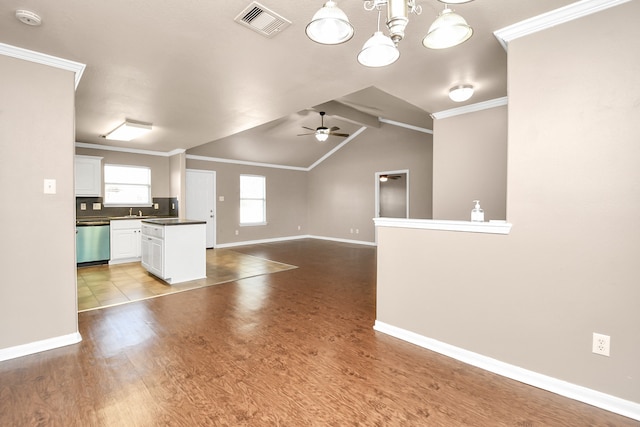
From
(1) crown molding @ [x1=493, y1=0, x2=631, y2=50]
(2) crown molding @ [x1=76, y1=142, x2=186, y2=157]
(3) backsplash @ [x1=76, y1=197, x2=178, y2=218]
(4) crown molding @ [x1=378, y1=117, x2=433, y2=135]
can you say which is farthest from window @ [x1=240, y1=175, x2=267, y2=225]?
(1) crown molding @ [x1=493, y1=0, x2=631, y2=50]

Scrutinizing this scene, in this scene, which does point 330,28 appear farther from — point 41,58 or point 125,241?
point 125,241

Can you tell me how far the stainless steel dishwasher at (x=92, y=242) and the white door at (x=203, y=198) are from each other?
6.81 ft

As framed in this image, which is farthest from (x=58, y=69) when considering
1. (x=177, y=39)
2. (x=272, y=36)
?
(x=272, y=36)

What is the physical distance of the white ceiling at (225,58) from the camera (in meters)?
1.90

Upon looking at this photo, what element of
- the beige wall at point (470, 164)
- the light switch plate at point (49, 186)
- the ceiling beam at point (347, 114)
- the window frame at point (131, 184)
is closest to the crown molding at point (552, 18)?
the beige wall at point (470, 164)

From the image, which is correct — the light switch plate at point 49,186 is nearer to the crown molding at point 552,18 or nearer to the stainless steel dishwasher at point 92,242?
the stainless steel dishwasher at point 92,242

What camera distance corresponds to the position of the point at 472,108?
12.0 feet

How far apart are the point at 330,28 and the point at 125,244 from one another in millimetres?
6053

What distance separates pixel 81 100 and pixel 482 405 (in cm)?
493

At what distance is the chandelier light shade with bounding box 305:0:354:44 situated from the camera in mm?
1369

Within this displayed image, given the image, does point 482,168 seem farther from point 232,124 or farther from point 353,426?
point 232,124

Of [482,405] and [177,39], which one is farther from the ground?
[177,39]

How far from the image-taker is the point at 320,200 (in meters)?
9.78

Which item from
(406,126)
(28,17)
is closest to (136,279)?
(28,17)
